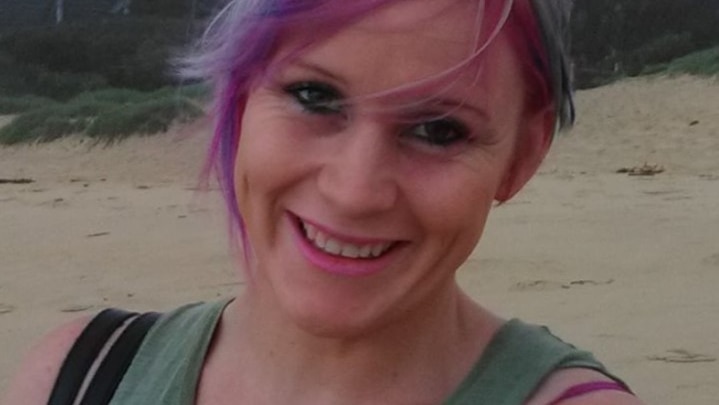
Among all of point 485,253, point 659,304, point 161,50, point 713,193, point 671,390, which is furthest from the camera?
point 161,50

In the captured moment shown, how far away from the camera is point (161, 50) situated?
1240 centimetres

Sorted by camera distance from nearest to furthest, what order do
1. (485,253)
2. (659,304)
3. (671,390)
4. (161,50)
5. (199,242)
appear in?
(671,390), (659,304), (485,253), (199,242), (161,50)

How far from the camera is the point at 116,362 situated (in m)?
1.43

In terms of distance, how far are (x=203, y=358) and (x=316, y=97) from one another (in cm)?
36

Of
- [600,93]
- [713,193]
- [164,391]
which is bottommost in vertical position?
[600,93]

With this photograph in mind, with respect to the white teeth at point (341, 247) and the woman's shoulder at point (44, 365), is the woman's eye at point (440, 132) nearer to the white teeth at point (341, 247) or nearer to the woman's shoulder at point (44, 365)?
the white teeth at point (341, 247)

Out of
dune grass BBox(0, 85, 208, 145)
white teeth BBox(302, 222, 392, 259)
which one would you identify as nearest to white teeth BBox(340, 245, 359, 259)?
white teeth BBox(302, 222, 392, 259)

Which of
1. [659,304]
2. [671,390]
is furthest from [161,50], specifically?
[671,390]

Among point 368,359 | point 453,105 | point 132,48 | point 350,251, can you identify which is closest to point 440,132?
point 453,105

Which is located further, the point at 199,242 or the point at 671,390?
the point at 199,242

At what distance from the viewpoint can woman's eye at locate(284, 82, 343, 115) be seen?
1.21 metres

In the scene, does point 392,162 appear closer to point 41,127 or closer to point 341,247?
point 341,247

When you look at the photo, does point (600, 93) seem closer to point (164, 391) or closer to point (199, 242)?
point (199, 242)

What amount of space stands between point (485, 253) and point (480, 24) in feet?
14.7
